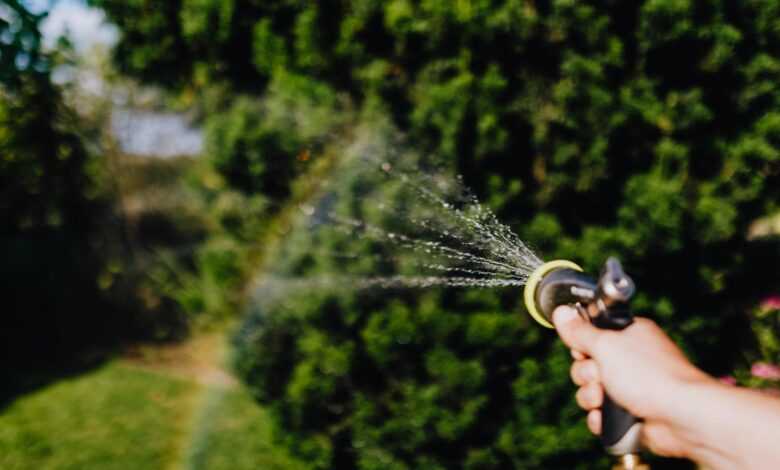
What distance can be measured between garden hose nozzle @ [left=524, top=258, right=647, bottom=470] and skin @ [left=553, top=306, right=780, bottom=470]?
0.10 ft

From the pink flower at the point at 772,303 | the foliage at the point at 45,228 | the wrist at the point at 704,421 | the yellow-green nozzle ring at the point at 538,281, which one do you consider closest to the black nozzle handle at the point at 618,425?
the wrist at the point at 704,421

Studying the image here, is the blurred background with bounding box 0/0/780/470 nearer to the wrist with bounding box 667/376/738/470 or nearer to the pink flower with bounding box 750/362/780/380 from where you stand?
the pink flower with bounding box 750/362/780/380

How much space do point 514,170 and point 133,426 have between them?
427 cm

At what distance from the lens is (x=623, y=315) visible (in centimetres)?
147

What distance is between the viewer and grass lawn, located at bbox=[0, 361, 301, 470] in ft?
16.1

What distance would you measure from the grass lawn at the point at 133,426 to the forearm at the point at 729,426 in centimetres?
340

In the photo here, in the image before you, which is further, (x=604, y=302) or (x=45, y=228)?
(x=45, y=228)

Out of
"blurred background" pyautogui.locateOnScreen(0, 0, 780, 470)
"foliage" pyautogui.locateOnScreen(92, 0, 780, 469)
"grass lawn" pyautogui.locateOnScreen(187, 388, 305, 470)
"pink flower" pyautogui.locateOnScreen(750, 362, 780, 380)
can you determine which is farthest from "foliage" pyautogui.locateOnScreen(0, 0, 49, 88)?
"pink flower" pyautogui.locateOnScreen(750, 362, 780, 380)

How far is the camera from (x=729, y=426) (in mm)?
1298

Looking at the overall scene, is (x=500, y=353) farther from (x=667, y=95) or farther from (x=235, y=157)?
(x=235, y=157)

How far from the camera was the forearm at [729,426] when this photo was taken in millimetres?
1245

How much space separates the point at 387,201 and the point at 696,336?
6.71ft

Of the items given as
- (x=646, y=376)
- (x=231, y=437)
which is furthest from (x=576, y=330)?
(x=231, y=437)

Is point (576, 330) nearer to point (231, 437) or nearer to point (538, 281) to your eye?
point (538, 281)
